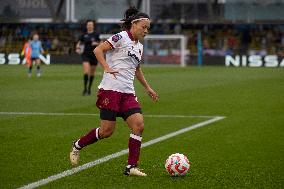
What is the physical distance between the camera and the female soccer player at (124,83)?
366 inches

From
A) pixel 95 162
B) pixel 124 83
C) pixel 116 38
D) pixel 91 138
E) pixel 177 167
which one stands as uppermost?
pixel 116 38

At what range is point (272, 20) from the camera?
62.0 m

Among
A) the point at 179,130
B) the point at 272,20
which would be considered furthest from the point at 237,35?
the point at 179,130

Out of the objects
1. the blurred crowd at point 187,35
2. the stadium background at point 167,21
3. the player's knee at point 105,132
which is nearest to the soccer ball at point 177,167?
the player's knee at point 105,132

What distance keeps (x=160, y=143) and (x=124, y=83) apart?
10.7 ft

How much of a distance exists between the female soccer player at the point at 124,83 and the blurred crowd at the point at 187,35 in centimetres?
5180

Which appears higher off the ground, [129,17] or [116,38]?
[129,17]

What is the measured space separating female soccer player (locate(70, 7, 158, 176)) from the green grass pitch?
49 cm

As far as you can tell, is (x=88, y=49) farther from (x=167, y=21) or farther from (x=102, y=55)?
(x=167, y=21)

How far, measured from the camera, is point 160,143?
12.5 metres

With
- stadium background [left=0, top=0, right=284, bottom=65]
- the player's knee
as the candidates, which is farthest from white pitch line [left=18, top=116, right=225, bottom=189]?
stadium background [left=0, top=0, right=284, bottom=65]

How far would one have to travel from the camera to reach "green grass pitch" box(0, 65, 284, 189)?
891 cm

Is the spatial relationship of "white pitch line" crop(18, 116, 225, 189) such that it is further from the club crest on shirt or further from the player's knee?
the club crest on shirt

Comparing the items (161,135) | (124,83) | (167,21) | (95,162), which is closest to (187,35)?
(167,21)
